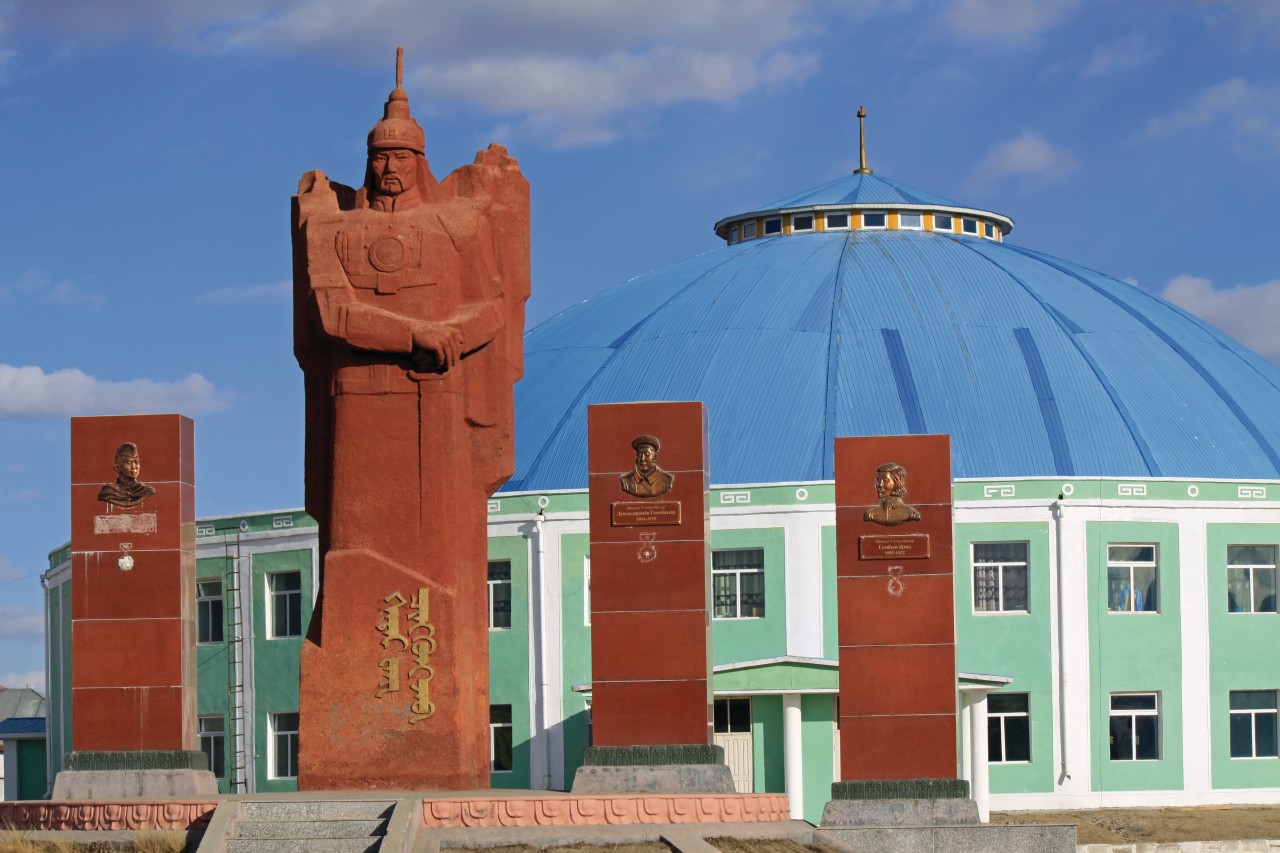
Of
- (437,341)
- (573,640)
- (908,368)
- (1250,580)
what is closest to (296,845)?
(437,341)

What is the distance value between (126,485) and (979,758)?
61.7 feet

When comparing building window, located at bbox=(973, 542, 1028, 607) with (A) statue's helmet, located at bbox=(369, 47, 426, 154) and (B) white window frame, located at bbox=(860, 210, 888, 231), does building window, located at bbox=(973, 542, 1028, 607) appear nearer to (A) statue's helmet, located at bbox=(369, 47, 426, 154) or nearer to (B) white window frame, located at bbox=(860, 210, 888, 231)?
(B) white window frame, located at bbox=(860, 210, 888, 231)

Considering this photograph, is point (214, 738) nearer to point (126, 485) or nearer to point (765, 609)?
point (765, 609)

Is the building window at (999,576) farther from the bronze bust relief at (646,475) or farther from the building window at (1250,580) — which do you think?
the bronze bust relief at (646,475)

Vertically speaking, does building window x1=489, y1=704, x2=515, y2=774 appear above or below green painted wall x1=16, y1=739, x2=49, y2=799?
above

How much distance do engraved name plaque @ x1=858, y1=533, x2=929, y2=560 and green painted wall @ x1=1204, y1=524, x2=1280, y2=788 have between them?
747 inches

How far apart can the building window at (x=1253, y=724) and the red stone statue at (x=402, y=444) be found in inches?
931

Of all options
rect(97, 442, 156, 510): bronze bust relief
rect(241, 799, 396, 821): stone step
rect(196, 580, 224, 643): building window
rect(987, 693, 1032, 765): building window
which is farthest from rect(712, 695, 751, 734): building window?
rect(241, 799, 396, 821): stone step

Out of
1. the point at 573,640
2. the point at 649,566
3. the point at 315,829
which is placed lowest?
the point at 315,829

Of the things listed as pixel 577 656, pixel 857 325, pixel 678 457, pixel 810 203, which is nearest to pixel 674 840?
pixel 678 457

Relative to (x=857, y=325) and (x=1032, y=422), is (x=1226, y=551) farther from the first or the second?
(x=857, y=325)

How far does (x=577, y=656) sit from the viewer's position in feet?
138

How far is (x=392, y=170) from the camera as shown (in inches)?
871

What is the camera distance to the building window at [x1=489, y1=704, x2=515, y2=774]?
138 ft
